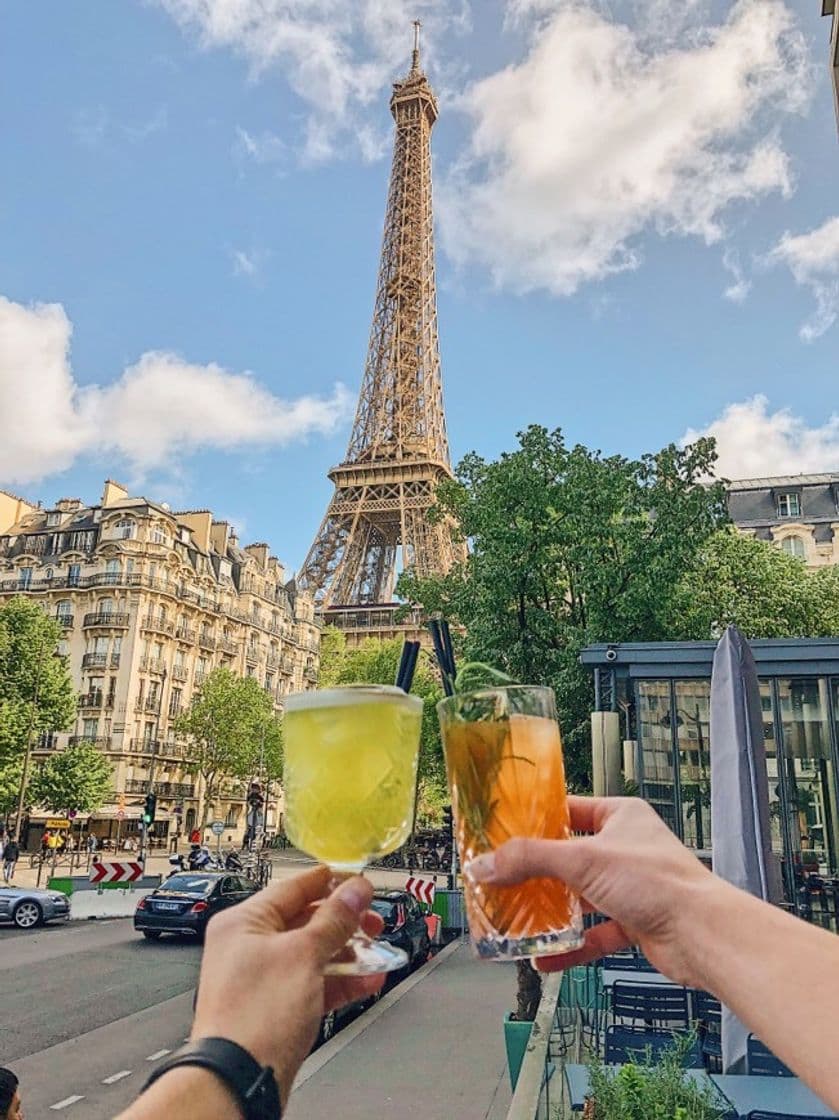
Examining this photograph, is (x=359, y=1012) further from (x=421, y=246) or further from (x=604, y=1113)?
(x=421, y=246)

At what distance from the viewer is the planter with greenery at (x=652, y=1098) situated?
4.46m

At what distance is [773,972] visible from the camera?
1.21 m

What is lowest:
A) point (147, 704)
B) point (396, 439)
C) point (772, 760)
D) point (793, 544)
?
point (772, 760)

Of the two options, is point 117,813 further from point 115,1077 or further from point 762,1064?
point 762,1064

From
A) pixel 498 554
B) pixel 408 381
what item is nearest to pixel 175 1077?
pixel 498 554

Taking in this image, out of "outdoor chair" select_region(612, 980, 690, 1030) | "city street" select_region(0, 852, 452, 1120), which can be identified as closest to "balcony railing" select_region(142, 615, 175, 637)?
"city street" select_region(0, 852, 452, 1120)

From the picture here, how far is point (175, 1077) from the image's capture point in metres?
1.18

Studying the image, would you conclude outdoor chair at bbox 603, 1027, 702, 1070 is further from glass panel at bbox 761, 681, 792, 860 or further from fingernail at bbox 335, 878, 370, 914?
fingernail at bbox 335, 878, 370, 914

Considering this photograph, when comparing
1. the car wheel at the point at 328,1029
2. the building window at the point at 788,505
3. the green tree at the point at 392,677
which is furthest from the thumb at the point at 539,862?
the building window at the point at 788,505

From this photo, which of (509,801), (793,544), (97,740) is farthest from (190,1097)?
(97,740)

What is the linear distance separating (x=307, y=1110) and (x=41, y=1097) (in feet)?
8.35

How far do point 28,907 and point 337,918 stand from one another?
19.6 metres

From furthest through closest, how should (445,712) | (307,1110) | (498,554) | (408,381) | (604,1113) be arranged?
(408,381) < (498,554) < (307,1110) < (604,1113) < (445,712)

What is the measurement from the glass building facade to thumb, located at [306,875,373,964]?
10.5 metres
